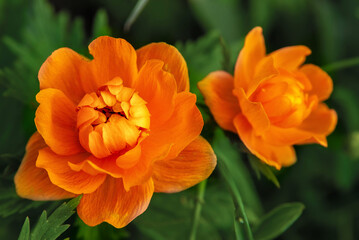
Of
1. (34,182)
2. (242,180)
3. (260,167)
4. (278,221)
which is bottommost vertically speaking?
(242,180)

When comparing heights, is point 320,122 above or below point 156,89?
below

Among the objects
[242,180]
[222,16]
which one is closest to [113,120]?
[242,180]

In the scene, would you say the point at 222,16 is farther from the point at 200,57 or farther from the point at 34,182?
the point at 34,182

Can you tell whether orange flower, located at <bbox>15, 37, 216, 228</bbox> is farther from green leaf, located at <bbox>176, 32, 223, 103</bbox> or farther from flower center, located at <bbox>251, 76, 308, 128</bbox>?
green leaf, located at <bbox>176, 32, 223, 103</bbox>

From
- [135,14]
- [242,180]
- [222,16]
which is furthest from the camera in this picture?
[222,16]

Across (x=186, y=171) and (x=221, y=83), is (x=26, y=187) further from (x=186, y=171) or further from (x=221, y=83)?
(x=221, y=83)

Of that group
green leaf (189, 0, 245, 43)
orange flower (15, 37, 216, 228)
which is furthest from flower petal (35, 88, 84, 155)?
green leaf (189, 0, 245, 43)

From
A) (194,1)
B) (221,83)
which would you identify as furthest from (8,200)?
(194,1)
